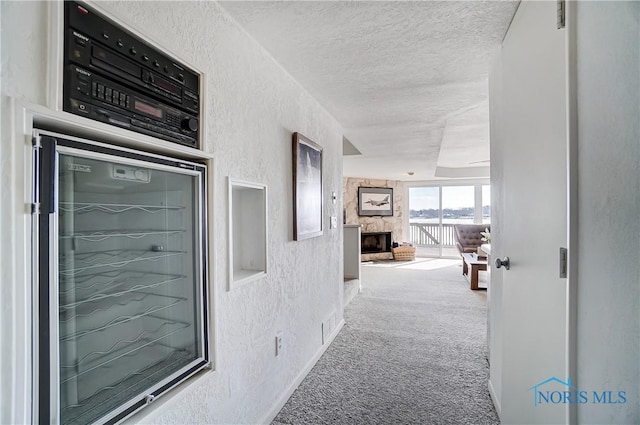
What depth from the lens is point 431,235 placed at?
8867mm

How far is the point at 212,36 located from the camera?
1.32 metres

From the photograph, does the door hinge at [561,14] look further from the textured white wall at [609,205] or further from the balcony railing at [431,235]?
the balcony railing at [431,235]

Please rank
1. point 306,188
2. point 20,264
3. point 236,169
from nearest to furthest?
point 20,264
point 236,169
point 306,188

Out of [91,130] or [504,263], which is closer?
[91,130]

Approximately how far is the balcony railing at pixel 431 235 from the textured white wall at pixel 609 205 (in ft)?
26.8

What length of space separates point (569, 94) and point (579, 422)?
3.00 feet

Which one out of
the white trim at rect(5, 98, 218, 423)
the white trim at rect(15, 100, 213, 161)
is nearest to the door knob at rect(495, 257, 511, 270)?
the white trim at rect(15, 100, 213, 161)

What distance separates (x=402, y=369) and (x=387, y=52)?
2.25 meters

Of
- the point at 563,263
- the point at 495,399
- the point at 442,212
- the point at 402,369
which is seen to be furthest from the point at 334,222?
the point at 442,212

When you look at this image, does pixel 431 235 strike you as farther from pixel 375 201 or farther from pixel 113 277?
pixel 113 277

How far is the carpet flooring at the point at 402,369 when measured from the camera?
1.88 m

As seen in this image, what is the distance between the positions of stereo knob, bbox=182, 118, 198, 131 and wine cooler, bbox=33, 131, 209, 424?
0.44 ft

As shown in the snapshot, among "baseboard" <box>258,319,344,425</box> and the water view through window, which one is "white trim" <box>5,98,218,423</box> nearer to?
"baseboard" <box>258,319,344,425</box>

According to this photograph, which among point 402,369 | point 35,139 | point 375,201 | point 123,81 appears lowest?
point 402,369
